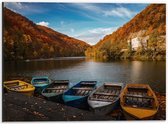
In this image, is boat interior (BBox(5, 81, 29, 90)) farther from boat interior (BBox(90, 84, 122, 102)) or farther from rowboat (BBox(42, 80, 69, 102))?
boat interior (BBox(90, 84, 122, 102))

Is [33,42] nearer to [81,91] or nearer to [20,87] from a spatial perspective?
[20,87]

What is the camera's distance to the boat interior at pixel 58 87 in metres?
5.90

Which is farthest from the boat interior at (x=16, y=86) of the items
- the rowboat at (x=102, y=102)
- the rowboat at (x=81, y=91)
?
the rowboat at (x=102, y=102)

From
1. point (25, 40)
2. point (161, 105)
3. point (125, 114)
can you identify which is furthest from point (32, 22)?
point (161, 105)

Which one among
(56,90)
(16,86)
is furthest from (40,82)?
(16,86)

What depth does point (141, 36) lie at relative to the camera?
18.7 feet

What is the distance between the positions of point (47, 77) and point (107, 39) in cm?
189

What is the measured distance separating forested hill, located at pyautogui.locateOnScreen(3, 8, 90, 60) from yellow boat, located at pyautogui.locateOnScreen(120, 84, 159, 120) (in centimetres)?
161

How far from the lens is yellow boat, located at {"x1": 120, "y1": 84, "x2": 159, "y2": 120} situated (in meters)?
4.26

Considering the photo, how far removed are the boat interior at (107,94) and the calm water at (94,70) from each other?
208mm

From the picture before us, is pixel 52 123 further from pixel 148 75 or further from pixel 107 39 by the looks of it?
pixel 148 75

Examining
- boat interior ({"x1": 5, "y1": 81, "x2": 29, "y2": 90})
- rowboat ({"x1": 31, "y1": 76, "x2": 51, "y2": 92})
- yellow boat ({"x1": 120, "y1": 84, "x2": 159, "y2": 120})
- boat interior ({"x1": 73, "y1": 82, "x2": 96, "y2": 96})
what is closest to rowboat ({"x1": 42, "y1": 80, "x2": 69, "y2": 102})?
rowboat ({"x1": 31, "y1": 76, "x2": 51, "y2": 92})

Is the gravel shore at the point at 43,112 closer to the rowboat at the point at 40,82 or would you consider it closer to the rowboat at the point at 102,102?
the rowboat at the point at 102,102

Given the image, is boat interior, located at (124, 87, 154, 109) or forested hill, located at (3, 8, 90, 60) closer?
boat interior, located at (124, 87, 154, 109)
